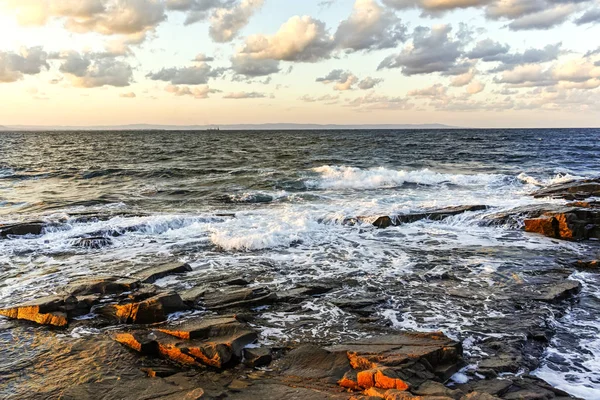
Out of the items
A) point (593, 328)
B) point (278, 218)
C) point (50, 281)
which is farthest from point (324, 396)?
point (278, 218)

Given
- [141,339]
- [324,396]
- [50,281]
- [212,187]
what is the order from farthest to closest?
[212,187] → [50,281] → [141,339] → [324,396]

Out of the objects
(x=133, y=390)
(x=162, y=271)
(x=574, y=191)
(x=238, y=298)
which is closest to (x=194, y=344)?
(x=133, y=390)

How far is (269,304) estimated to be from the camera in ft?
26.6

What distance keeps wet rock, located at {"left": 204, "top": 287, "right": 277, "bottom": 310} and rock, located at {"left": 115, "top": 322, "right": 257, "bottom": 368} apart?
1.39 metres

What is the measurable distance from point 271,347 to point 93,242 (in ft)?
28.2

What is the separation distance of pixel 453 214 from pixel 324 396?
484 inches

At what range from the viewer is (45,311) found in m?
7.29

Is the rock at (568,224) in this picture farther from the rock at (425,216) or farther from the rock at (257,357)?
the rock at (257,357)

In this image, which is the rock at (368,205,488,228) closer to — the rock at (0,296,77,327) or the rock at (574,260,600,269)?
the rock at (574,260,600,269)

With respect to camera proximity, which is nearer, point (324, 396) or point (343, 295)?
point (324, 396)

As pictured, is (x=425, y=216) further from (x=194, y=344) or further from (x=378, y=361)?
(x=194, y=344)

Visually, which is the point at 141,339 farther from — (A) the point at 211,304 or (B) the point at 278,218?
(B) the point at 278,218

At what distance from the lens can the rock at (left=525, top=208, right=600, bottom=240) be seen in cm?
1290

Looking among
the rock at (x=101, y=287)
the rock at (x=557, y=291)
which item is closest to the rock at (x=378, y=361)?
the rock at (x=557, y=291)
